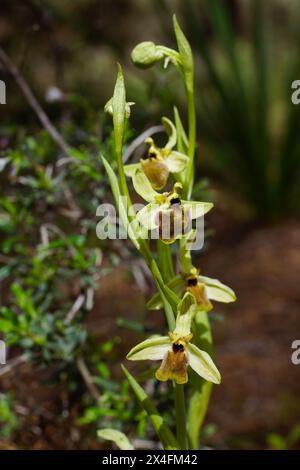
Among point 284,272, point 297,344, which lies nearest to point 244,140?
point 284,272

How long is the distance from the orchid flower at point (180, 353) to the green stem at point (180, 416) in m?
0.06

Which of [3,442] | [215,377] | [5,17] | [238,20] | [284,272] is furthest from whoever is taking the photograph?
[238,20]

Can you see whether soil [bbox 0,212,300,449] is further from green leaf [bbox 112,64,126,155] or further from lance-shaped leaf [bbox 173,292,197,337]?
green leaf [bbox 112,64,126,155]

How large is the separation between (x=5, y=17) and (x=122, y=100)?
89.4 inches

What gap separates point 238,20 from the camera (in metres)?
3.62

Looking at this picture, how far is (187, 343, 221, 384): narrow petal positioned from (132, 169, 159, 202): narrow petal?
0.23 m

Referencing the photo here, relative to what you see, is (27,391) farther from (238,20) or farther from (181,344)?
(238,20)

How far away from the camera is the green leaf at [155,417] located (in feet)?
3.04

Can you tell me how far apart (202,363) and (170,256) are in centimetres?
17

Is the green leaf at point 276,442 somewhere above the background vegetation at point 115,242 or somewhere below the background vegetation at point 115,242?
below

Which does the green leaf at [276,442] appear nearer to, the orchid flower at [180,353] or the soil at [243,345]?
the soil at [243,345]

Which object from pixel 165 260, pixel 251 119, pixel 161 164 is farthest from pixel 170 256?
pixel 251 119

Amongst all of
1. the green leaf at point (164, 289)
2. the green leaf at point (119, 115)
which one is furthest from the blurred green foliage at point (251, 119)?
the green leaf at point (164, 289)

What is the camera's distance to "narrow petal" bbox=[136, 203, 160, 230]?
34.0 inches
